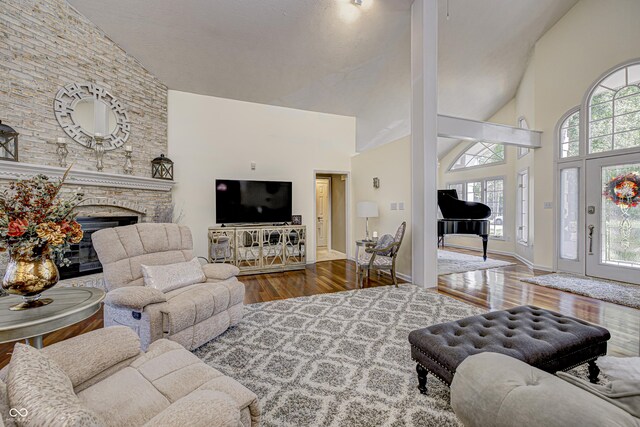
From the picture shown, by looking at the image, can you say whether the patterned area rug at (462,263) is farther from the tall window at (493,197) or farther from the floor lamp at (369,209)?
the floor lamp at (369,209)

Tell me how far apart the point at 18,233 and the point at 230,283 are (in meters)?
1.58

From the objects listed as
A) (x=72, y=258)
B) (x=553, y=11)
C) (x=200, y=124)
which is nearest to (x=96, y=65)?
(x=200, y=124)

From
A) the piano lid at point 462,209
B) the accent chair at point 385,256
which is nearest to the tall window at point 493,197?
the piano lid at point 462,209

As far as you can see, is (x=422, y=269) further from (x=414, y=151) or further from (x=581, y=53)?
(x=581, y=53)

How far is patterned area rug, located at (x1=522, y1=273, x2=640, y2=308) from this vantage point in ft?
11.5

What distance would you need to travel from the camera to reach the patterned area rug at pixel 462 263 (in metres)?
5.29

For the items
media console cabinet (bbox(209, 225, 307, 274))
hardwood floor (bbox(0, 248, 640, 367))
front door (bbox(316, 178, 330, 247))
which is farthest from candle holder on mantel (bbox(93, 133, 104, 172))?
front door (bbox(316, 178, 330, 247))

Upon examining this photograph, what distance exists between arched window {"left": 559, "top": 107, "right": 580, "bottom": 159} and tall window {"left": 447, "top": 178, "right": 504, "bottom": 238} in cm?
202

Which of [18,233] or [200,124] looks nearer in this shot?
[18,233]

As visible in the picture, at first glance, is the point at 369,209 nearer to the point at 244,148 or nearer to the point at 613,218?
the point at 244,148

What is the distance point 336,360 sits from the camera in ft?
7.02

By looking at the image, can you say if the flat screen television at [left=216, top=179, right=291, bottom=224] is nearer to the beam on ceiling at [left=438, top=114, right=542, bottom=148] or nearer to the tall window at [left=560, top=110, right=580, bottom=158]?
the beam on ceiling at [left=438, top=114, right=542, bottom=148]

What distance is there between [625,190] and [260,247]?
6118 millimetres

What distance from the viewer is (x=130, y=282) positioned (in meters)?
2.43
